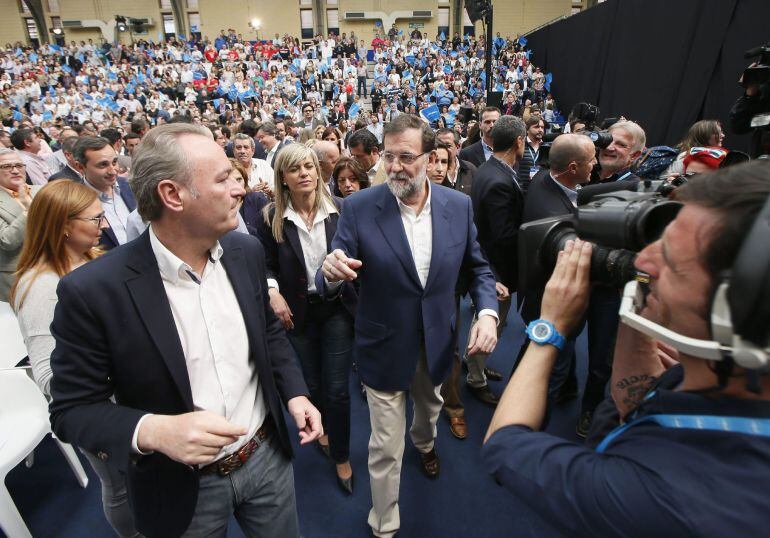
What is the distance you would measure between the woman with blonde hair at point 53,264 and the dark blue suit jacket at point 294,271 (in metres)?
0.81

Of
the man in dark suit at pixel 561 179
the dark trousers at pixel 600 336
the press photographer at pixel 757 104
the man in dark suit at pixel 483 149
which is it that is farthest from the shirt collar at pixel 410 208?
the man in dark suit at pixel 483 149

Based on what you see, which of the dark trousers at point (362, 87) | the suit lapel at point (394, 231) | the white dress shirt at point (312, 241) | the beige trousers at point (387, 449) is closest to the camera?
the suit lapel at point (394, 231)

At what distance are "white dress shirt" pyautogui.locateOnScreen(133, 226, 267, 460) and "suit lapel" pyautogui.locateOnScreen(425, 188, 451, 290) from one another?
33.4 inches

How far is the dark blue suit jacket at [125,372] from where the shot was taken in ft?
3.46

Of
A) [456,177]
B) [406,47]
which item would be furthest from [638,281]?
[406,47]

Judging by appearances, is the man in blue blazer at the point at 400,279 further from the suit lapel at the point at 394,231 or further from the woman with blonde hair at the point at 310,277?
the woman with blonde hair at the point at 310,277

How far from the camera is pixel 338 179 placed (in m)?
3.25

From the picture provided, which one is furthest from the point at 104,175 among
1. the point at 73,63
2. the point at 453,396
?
the point at 73,63

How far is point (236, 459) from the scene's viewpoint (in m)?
1.28

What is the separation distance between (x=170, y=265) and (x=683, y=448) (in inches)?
46.6

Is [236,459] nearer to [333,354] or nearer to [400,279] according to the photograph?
[400,279]

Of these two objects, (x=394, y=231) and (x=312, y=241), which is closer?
(x=394, y=231)

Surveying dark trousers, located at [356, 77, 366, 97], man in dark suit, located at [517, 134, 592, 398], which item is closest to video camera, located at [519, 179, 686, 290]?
man in dark suit, located at [517, 134, 592, 398]

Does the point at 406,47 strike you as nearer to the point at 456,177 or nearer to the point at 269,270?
the point at 456,177
